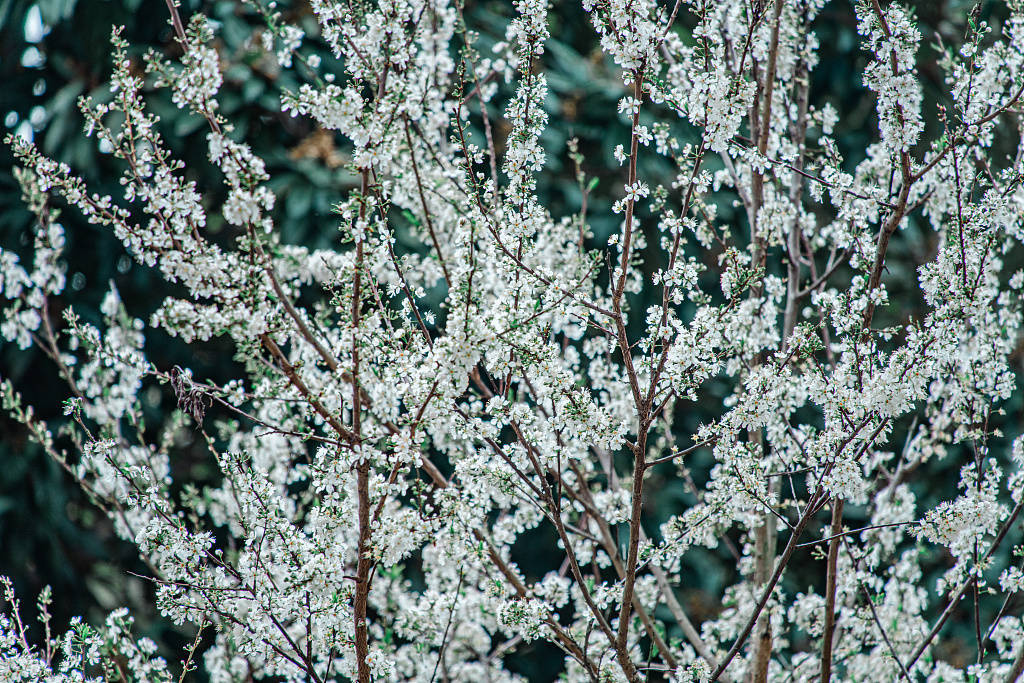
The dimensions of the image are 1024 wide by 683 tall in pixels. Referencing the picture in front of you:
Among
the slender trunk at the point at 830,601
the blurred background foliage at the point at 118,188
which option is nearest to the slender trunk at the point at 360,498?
the slender trunk at the point at 830,601

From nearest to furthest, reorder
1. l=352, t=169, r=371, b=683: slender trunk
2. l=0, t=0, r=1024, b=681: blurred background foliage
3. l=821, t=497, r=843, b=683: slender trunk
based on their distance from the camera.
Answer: l=352, t=169, r=371, b=683: slender trunk → l=821, t=497, r=843, b=683: slender trunk → l=0, t=0, r=1024, b=681: blurred background foliage

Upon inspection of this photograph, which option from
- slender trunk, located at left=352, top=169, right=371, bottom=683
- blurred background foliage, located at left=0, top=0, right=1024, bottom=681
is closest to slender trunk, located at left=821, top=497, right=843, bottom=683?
slender trunk, located at left=352, top=169, right=371, bottom=683

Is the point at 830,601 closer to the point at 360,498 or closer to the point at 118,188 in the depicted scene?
the point at 360,498

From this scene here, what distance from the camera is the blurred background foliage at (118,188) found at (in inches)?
130

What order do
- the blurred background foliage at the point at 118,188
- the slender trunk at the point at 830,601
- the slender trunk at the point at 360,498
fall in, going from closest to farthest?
the slender trunk at the point at 360,498, the slender trunk at the point at 830,601, the blurred background foliage at the point at 118,188

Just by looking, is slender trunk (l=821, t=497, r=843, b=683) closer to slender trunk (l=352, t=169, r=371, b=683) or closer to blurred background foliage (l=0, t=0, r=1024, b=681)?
slender trunk (l=352, t=169, r=371, b=683)

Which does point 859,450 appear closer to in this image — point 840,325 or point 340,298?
point 840,325

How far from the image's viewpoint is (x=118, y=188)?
11.0 feet

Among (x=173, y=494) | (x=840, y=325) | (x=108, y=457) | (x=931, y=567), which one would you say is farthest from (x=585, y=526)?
(x=931, y=567)

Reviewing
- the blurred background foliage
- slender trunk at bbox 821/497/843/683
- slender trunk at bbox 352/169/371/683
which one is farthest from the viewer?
the blurred background foliage

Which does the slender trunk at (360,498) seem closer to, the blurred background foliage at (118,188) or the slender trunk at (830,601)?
the slender trunk at (830,601)

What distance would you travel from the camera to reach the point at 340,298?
1219mm

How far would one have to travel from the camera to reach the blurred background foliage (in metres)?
3.29

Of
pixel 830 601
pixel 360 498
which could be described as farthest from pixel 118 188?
pixel 830 601
